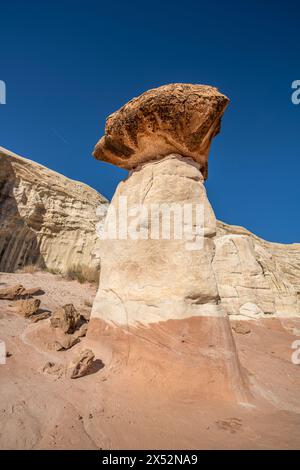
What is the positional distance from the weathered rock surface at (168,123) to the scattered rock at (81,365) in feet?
7.26

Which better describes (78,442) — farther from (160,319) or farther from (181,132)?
(181,132)

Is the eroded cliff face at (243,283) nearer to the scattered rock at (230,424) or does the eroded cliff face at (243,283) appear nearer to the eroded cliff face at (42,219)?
the scattered rock at (230,424)

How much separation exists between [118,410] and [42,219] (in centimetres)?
1203

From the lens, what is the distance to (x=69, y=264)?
1278 centimetres

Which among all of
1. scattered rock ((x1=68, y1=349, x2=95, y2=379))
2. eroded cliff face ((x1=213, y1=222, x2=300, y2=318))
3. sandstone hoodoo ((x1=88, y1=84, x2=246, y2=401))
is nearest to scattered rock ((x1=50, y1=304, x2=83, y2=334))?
sandstone hoodoo ((x1=88, y1=84, x2=246, y2=401))

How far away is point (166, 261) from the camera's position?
2.59 metres

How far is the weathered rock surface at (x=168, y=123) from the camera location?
2.72 meters

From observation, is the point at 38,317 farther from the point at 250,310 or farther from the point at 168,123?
the point at 250,310

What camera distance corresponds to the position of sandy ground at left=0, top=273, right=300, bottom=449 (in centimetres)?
141

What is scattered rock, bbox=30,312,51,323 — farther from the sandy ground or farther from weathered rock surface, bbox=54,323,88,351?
weathered rock surface, bbox=54,323,88,351

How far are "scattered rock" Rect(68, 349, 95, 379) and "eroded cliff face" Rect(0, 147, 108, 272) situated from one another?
9829 millimetres

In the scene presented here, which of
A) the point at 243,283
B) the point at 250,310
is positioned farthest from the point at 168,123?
the point at 250,310

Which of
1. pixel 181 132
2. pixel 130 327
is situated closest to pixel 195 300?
pixel 130 327
